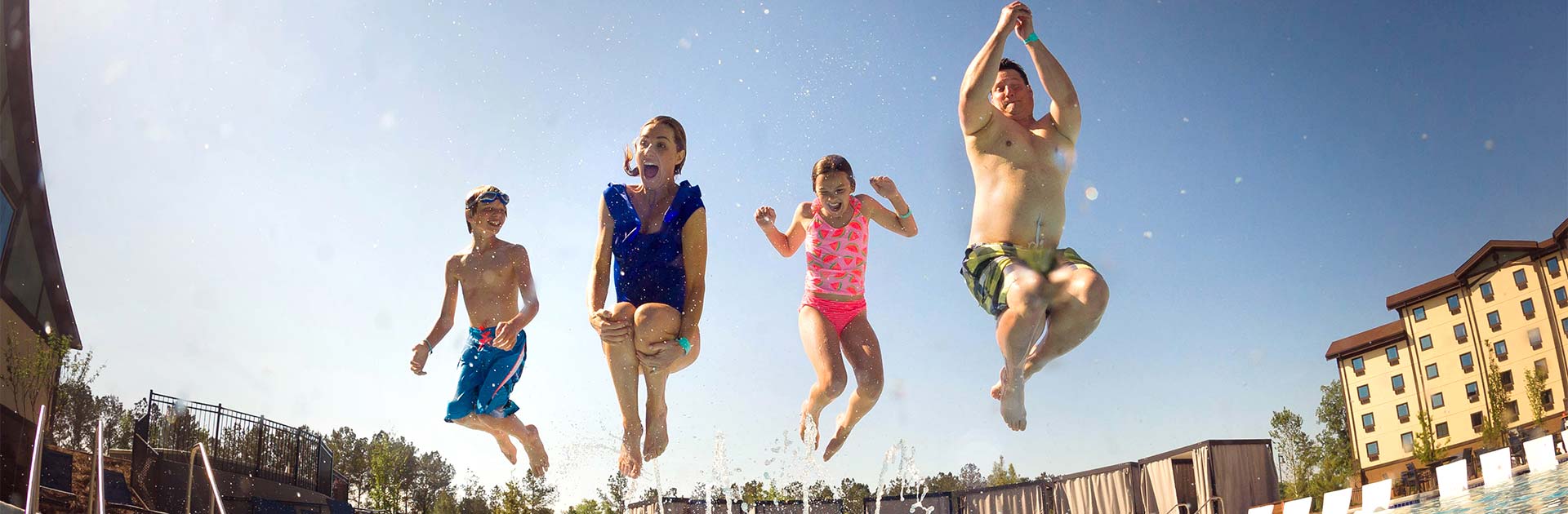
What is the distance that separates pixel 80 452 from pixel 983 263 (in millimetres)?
14369

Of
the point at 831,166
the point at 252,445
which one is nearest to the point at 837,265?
the point at 831,166

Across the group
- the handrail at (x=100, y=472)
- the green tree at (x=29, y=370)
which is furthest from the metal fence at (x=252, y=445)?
the handrail at (x=100, y=472)

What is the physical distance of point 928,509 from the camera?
19.6 m

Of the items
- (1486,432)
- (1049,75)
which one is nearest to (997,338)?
(1049,75)

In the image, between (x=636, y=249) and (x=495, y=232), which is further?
(x=495, y=232)

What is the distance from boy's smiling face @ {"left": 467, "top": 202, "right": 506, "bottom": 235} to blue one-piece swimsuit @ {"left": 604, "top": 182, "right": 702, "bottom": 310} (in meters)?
1.63

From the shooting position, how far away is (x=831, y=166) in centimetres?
639

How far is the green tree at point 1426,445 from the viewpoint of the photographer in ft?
155

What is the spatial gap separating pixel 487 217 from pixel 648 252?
2.06 m

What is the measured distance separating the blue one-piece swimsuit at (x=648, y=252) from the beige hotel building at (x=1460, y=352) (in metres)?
53.6

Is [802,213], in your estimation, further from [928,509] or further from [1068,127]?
[928,509]

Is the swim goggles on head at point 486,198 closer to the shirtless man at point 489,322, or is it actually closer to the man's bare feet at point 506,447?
the shirtless man at point 489,322

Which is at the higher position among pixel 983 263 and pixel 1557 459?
pixel 983 263

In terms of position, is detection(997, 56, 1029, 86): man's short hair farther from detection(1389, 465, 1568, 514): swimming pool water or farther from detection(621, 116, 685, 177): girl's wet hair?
detection(1389, 465, 1568, 514): swimming pool water
